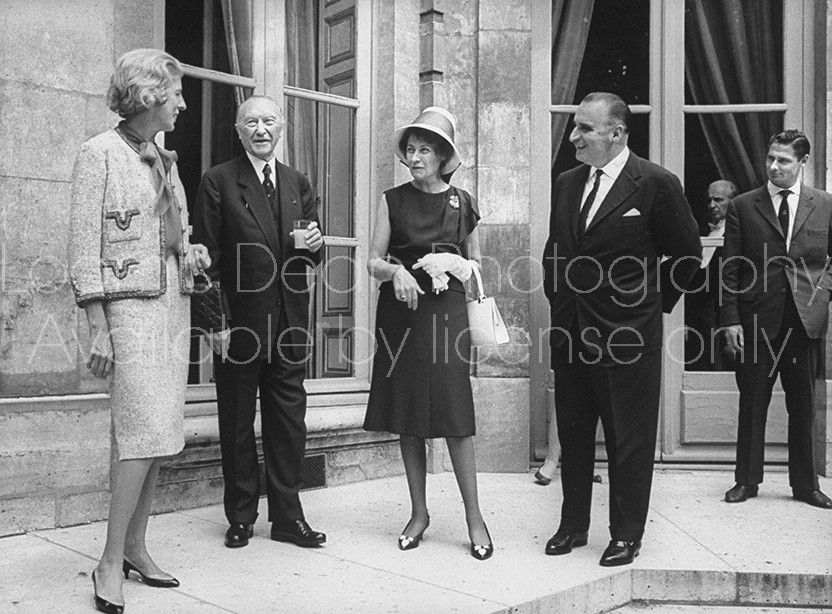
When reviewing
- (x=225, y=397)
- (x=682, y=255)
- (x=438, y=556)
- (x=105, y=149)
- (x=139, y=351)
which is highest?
(x=105, y=149)

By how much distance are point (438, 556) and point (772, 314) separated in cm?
268

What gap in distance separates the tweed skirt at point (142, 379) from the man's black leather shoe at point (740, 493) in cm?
345

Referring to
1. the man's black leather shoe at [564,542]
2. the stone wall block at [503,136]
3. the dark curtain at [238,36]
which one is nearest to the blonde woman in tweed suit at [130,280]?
the man's black leather shoe at [564,542]

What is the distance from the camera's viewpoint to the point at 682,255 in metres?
4.41

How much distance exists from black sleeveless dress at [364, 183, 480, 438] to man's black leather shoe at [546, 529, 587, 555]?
0.65 m

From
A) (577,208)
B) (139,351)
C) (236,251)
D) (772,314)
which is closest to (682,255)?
(577,208)

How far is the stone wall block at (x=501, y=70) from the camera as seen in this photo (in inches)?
260

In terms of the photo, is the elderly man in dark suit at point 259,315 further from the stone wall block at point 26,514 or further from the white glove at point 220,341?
the stone wall block at point 26,514

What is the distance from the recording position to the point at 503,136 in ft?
21.6

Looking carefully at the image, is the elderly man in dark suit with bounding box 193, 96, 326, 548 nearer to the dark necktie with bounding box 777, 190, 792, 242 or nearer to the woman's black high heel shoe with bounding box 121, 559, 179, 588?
the woman's black high heel shoe with bounding box 121, 559, 179, 588

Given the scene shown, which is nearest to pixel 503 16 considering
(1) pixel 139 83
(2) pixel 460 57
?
(2) pixel 460 57

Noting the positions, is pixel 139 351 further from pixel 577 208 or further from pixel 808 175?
pixel 808 175

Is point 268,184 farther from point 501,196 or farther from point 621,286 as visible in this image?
point 501,196

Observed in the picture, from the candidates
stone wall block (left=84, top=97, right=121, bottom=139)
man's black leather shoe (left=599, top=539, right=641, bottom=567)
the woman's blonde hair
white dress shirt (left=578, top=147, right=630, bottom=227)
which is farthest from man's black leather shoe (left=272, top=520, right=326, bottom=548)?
stone wall block (left=84, top=97, right=121, bottom=139)
